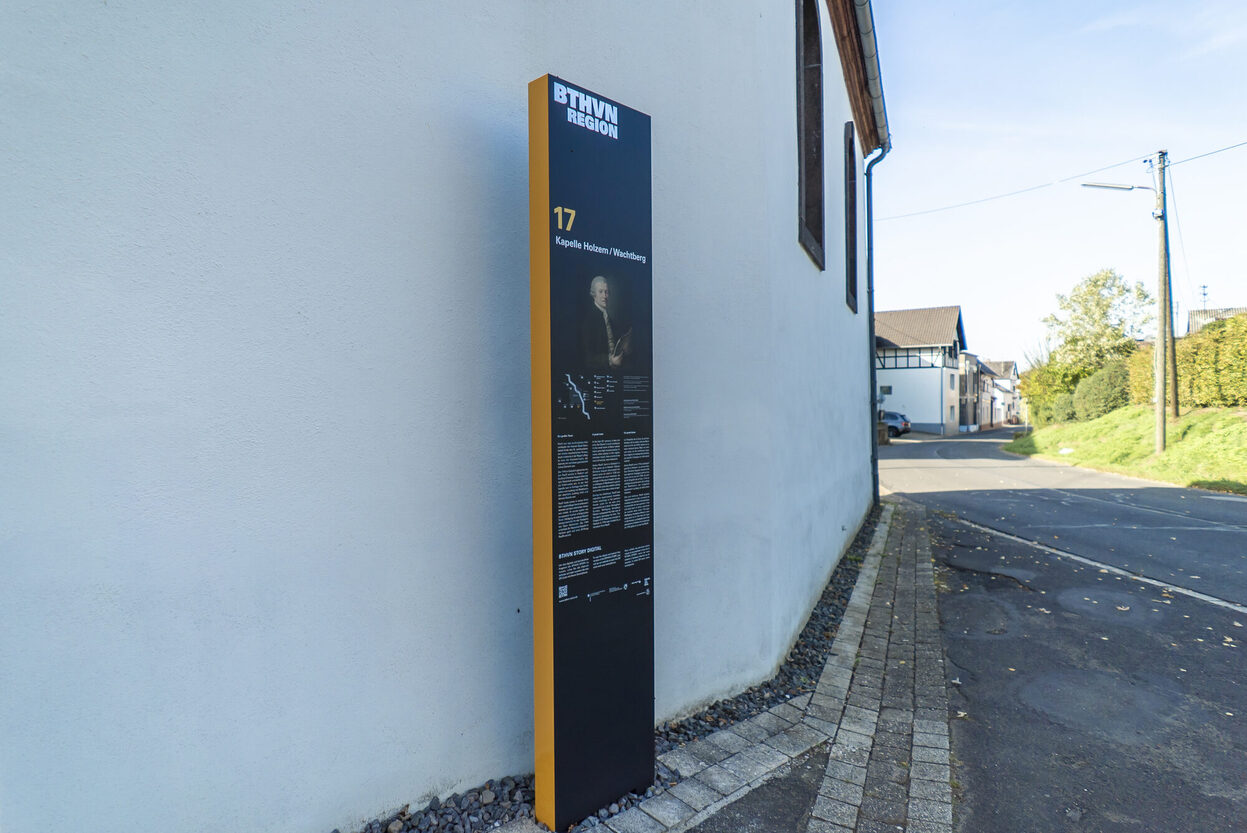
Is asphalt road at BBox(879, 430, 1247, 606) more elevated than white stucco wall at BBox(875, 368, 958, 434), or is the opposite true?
white stucco wall at BBox(875, 368, 958, 434)

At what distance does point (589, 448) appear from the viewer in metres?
Result: 2.52

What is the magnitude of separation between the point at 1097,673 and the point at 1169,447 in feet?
56.8

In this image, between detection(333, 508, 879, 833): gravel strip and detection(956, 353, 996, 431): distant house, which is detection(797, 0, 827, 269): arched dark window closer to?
detection(333, 508, 879, 833): gravel strip

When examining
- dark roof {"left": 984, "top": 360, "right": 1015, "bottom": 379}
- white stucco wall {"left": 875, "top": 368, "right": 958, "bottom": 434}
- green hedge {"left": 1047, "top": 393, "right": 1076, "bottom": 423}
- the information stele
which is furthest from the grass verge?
dark roof {"left": 984, "top": 360, "right": 1015, "bottom": 379}

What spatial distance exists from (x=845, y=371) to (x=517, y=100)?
6.59 meters

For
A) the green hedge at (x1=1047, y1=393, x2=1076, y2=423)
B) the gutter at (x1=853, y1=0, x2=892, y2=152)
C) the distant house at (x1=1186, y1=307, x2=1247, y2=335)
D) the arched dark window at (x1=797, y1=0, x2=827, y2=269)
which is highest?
the distant house at (x1=1186, y1=307, x2=1247, y2=335)

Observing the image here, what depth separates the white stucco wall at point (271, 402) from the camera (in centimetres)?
176

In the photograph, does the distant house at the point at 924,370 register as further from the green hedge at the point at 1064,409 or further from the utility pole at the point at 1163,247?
the utility pole at the point at 1163,247

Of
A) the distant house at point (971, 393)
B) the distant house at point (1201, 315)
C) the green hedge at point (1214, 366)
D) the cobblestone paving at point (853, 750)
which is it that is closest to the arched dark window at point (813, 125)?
the cobblestone paving at point (853, 750)

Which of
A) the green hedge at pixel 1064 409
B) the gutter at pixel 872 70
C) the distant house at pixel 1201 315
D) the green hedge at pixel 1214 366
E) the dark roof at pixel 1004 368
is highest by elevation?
the distant house at pixel 1201 315

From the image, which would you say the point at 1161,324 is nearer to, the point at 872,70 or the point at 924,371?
the point at 872,70

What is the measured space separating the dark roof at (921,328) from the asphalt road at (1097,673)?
36.0 meters

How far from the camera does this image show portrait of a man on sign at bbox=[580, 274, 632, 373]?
2.51 metres

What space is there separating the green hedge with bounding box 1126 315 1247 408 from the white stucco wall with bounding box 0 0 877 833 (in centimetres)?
2292
